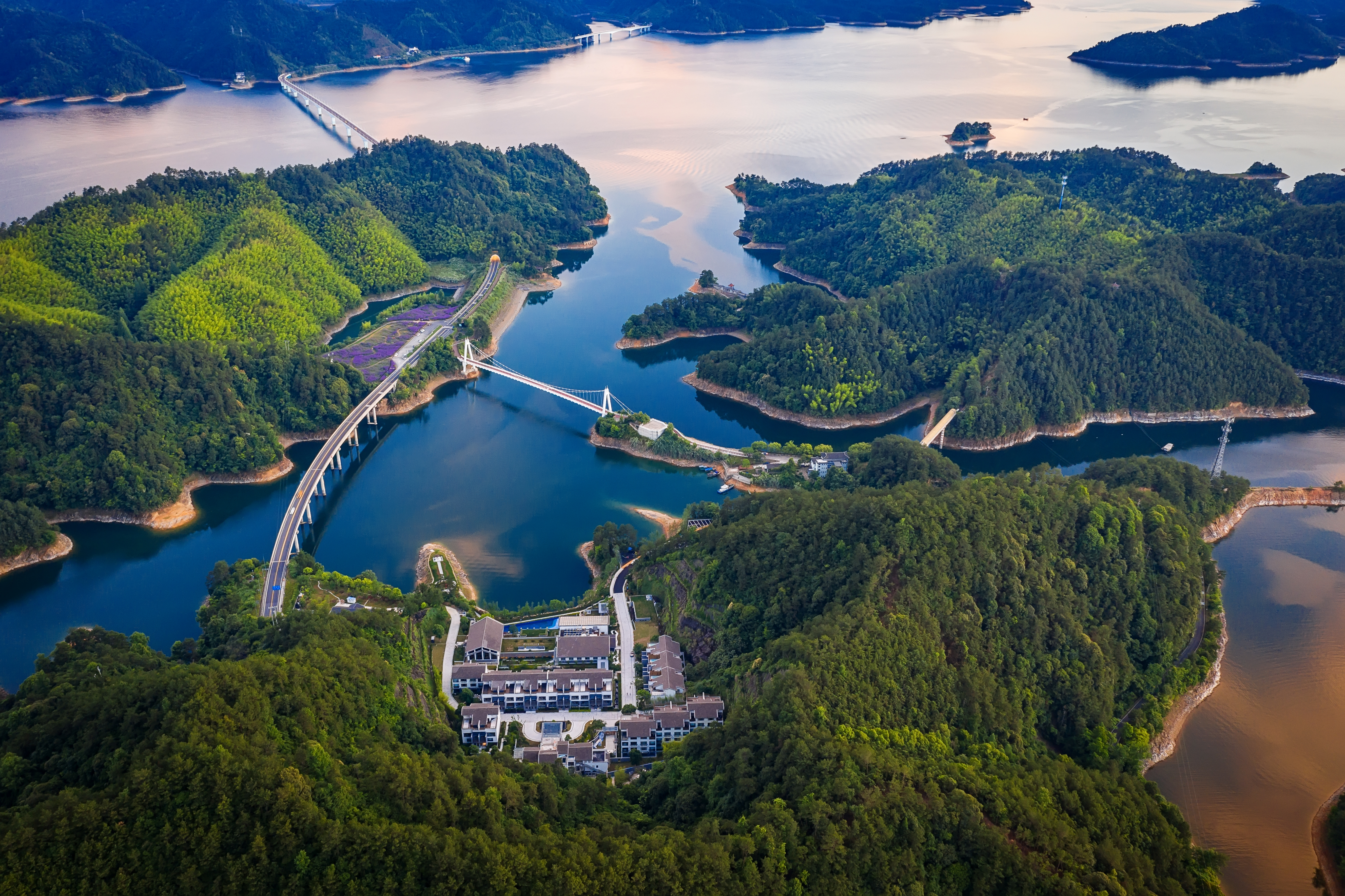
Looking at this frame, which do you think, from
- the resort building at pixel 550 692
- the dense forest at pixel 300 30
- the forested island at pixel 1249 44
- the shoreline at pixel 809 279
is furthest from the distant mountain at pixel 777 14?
the resort building at pixel 550 692

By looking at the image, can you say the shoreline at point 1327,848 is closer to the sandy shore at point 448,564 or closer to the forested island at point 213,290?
the sandy shore at point 448,564

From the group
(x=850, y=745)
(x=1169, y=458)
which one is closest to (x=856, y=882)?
(x=850, y=745)

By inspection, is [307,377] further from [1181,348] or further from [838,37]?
[838,37]

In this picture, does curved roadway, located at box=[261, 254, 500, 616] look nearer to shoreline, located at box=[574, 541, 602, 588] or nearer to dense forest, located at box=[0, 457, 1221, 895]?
dense forest, located at box=[0, 457, 1221, 895]

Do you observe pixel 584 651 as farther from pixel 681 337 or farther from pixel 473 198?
pixel 473 198

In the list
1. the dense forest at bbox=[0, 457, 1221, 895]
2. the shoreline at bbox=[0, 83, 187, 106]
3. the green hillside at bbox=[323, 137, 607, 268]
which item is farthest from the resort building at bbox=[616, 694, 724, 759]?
the shoreline at bbox=[0, 83, 187, 106]

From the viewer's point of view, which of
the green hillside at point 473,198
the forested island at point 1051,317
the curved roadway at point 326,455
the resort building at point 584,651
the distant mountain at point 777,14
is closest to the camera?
the resort building at point 584,651
